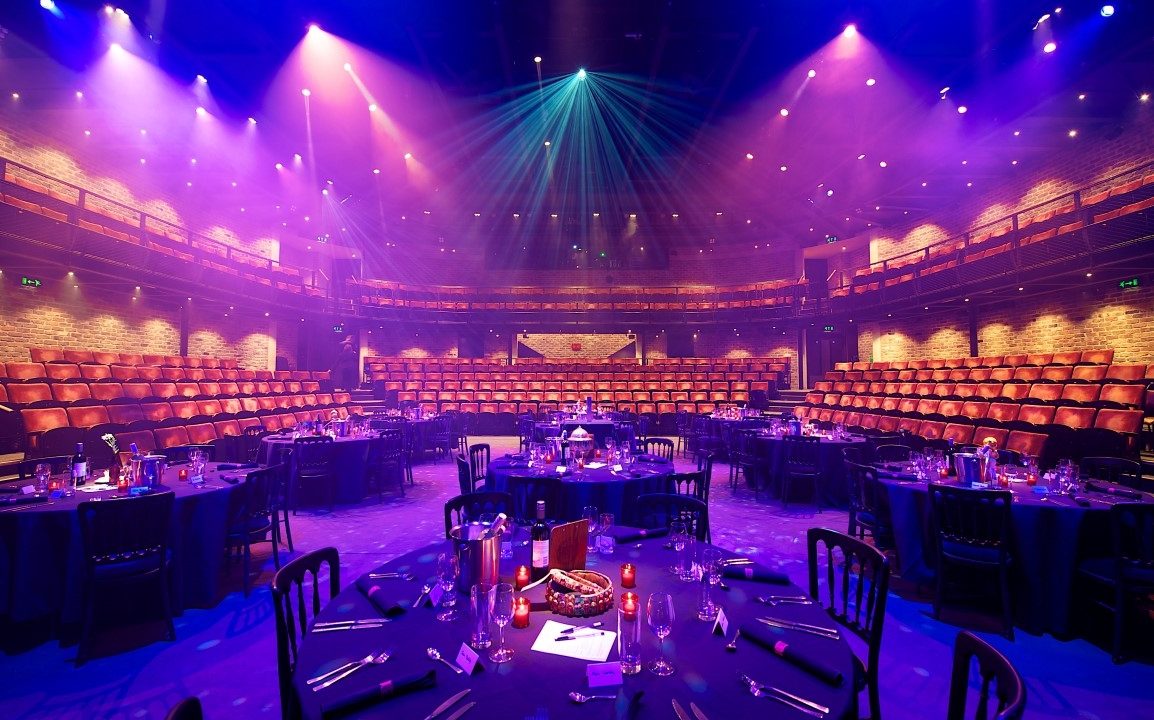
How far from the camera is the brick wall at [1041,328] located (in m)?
9.50

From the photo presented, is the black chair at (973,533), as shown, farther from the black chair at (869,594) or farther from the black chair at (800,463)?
the black chair at (800,463)

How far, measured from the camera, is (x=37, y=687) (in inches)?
105

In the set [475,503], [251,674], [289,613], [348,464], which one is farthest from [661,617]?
[348,464]

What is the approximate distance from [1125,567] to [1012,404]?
6.83 metres

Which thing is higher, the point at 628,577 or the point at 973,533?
the point at 628,577

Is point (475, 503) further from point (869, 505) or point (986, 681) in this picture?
point (869, 505)

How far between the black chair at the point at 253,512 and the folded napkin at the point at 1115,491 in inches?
252

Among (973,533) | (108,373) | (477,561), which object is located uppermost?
(108,373)

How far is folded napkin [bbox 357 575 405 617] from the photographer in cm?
167

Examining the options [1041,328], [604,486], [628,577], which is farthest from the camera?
[1041,328]

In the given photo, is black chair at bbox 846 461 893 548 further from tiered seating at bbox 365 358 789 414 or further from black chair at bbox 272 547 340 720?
tiered seating at bbox 365 358 789 414

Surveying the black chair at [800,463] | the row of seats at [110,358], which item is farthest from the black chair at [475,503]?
the row of seats at [110,358]

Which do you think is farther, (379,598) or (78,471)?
(78,471)

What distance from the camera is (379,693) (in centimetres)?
118
